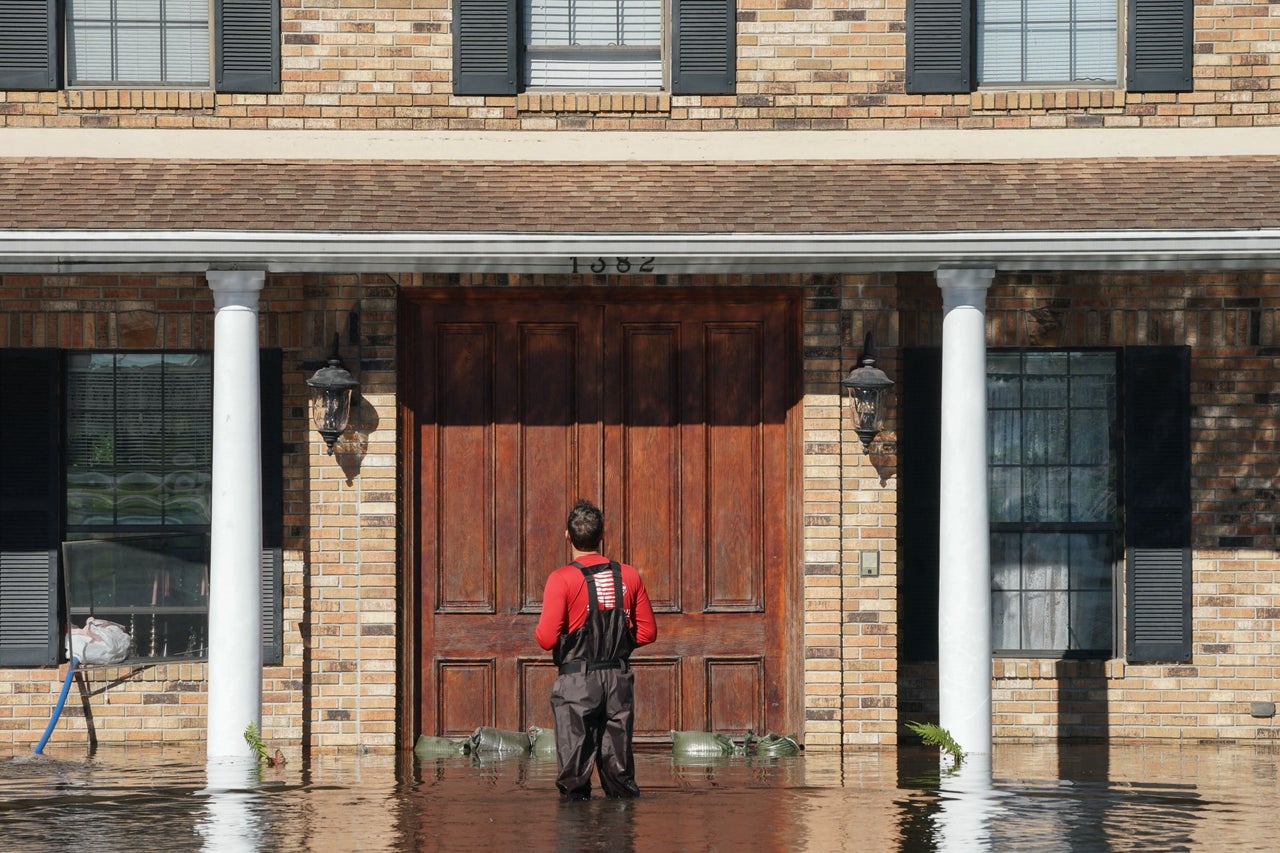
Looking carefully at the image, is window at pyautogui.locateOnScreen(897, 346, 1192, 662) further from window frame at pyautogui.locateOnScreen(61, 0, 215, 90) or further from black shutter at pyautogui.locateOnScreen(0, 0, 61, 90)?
black shutter at pyautogui.locateOnScreen(0, 0, 61, 90)

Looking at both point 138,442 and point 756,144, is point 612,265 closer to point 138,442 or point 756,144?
point 756,144

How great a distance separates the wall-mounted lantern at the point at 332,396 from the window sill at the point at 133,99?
1703 millimetres

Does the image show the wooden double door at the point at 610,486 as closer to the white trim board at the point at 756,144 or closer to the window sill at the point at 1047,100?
the white trim board at the point at 756,144

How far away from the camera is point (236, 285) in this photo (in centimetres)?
1137

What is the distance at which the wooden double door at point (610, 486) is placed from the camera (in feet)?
40.4

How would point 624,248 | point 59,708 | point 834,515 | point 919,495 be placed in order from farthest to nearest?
point 919,495 → point 834,515 → point 59,708 → point 624,248

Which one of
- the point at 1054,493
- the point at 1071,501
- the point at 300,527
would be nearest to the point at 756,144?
the point at 1054,493

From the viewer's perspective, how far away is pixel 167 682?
1225 cm

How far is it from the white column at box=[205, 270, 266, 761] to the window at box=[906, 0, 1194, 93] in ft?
14.1

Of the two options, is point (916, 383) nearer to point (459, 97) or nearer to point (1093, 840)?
point (459, 97)

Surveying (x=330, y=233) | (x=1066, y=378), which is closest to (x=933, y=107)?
(x=1066, y=378)

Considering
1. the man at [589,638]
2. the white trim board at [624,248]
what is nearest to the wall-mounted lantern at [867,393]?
the white trim board at [624,248]

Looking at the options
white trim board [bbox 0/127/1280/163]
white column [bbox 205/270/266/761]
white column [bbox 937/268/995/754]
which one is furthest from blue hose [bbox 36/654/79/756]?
white column [bbox 937/268/995/754]

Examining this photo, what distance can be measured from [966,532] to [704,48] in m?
3.40
